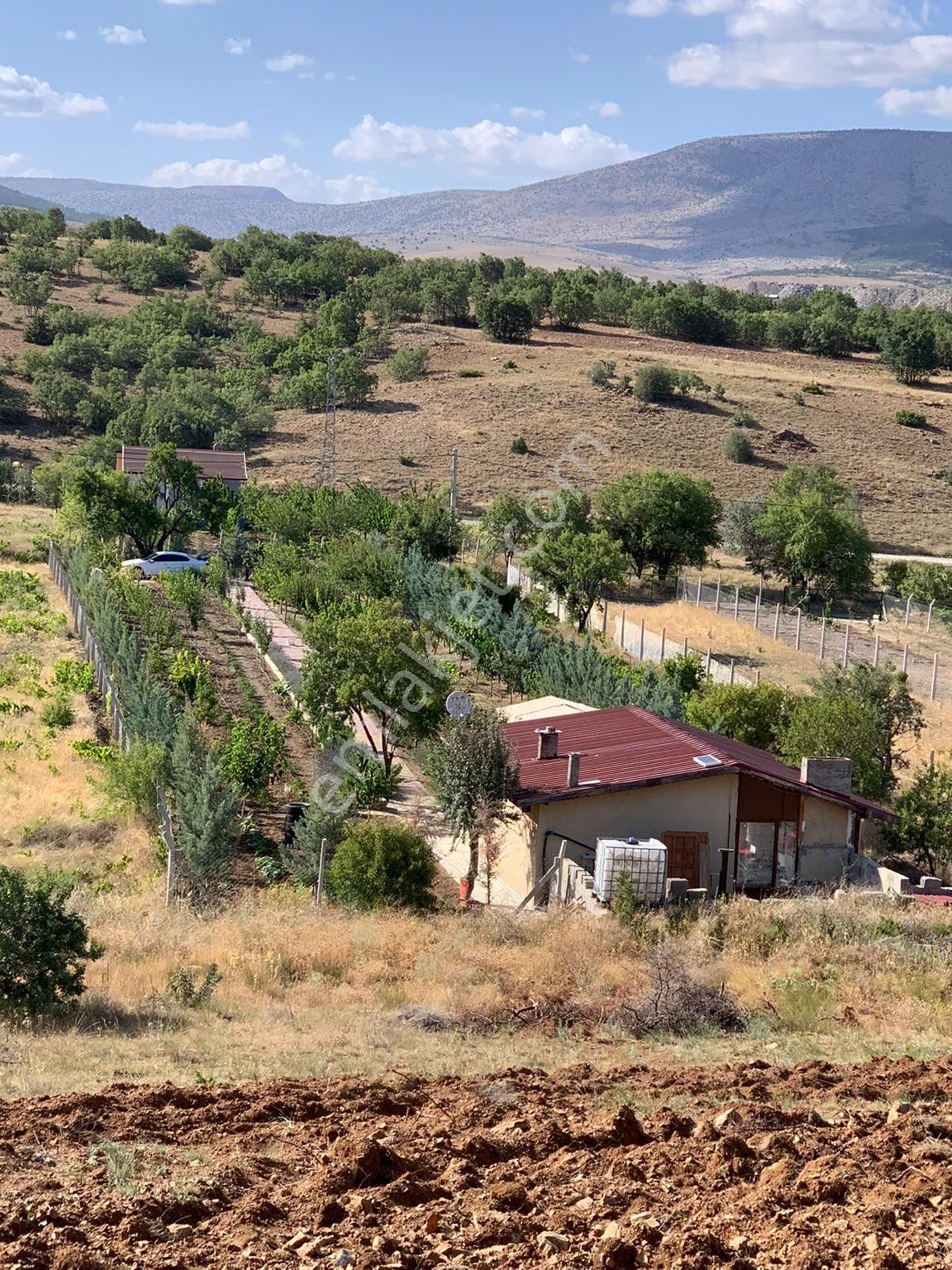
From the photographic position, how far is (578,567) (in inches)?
1545

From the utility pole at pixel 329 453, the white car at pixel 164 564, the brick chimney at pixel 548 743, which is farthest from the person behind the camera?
the utility pole at pixel 329 453

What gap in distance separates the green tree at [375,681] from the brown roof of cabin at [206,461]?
114 ft

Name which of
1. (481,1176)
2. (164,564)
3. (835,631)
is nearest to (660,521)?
(835,631)

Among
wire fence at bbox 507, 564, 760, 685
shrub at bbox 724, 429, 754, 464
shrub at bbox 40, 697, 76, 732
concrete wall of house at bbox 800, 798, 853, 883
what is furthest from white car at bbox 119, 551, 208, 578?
shrub at bbox 724, 429, 754, 464

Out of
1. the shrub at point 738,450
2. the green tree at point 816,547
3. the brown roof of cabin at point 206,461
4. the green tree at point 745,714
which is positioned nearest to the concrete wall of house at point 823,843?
the green tree at point 745,714

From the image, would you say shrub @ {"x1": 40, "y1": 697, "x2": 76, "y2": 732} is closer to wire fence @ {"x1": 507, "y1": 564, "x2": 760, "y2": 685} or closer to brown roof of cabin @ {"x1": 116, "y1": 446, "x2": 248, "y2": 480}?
wire fence @ {"x1": 507, "y1": 564, "x2": 760, "y2": 685}

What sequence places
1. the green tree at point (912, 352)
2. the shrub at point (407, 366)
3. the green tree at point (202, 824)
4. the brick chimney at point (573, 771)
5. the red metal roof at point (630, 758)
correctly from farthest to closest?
the green tree at point (912, 352) < the shrub at point (407, 366) < the red metal roof at point (630, 758) < the brick chimney at point (573, 771) < the green tree at point (202, 824)

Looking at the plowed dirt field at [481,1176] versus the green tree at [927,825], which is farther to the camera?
the green tree at [927,825]

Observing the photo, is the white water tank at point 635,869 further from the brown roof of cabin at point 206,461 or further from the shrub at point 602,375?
the shrub at point 602,375

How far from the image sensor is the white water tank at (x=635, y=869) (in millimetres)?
16203

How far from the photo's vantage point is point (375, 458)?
67062 millimetres

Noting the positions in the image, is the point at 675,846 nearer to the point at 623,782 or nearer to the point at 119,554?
the point at 623,782

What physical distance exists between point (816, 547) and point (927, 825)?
2831 cm

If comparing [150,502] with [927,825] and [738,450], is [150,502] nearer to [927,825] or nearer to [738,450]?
[738,450]
